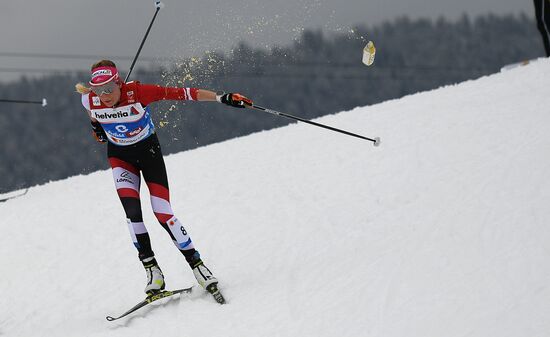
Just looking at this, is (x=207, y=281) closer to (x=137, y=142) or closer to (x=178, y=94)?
(x=137, y=142)

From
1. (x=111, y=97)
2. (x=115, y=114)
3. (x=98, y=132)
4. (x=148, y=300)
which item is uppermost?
(x=111, y=97)

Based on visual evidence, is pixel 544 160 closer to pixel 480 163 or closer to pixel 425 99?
pixel 480 163

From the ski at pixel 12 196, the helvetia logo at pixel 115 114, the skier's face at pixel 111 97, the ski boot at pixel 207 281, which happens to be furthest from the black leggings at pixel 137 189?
the ski at pixel 12 196

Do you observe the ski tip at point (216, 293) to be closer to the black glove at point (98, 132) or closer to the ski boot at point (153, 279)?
the ski boot at point (153, 279)

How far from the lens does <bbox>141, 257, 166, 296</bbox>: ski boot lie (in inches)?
207

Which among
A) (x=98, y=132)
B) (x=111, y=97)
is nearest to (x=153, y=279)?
(x=98, y=132)

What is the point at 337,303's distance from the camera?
4.73 m

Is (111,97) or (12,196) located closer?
(111,97)

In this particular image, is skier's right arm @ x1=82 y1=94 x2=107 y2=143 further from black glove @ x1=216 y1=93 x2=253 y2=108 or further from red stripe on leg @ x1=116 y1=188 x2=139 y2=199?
black glove @ x1=216 y1=93 x2=253 y2=108

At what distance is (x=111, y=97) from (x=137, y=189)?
736mm

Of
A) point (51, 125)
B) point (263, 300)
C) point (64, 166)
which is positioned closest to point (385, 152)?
point (263, 300)

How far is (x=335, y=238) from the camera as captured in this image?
650 cm

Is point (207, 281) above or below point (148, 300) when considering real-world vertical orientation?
above

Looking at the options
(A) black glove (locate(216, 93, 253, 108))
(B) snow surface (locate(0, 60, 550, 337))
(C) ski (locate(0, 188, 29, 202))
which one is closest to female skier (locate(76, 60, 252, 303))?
(A) black glove (locate(216, 93, 253, 108))
